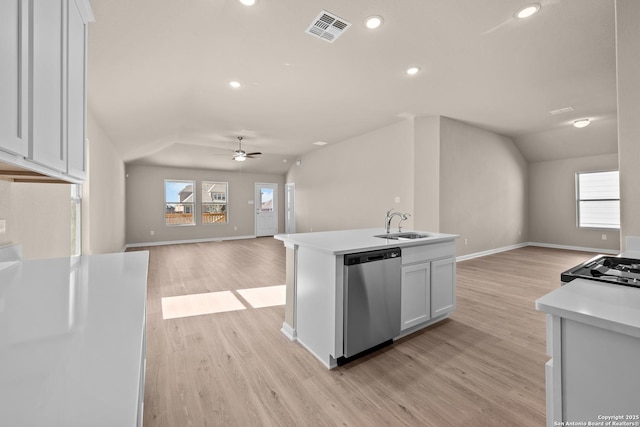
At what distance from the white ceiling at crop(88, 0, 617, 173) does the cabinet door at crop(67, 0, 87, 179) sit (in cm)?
45

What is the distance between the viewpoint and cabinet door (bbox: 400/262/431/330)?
7.59 feet

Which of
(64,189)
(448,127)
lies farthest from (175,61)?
(448,127)

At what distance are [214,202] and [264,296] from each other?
6281 mm

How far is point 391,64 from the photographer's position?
10.4 feet

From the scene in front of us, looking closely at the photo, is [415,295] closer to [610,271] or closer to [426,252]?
[426,252]

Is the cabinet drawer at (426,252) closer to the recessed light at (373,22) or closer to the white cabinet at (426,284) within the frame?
the white cabinet at (426,284)

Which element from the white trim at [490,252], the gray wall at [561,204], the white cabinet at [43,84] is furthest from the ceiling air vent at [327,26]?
the gray wall at [561,204]

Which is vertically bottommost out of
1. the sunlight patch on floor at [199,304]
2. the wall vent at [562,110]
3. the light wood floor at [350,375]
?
the light wood floor at [350,375]

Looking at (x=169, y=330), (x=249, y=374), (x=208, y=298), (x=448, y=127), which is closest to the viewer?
(x=249, y=374)

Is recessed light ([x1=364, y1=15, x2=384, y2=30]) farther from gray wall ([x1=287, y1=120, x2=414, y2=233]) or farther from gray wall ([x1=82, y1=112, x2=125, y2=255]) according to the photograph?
gray wall ([x1=82, y1=112, x2=125, y2=255])

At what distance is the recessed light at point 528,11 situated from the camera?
2326mm

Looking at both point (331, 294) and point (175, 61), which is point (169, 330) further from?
point (175, 61)

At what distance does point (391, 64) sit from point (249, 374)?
339 centimetres

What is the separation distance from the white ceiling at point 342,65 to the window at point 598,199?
1238mm
